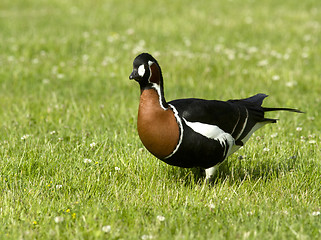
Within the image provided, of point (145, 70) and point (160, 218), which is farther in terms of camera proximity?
point (145, 70)

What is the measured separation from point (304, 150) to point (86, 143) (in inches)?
107

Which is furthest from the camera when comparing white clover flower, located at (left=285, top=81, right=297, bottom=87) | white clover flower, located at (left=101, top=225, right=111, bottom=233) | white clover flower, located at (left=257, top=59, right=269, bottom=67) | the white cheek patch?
white clover flower, located at (left=257, top=59, right=269, bottom=67)

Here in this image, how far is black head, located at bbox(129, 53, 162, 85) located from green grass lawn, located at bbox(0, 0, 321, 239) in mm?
1102

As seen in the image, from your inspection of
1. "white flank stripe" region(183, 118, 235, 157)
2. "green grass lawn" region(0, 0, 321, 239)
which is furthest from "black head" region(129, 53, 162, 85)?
"green grass lawn" region(0, 0, 321, 239)

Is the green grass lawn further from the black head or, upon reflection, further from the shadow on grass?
the black head

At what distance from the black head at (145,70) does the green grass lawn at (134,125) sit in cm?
110

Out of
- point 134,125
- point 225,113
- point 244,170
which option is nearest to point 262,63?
point 134,125

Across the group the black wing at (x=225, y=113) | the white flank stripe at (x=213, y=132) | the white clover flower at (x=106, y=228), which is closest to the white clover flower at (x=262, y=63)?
the black wing at (x=225, y=113)

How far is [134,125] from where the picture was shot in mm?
6754

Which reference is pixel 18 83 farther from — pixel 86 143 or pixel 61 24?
pixel 61 24

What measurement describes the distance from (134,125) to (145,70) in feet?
8.46

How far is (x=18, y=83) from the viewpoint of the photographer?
28.9 feet

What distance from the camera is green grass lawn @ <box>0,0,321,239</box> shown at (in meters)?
3.91

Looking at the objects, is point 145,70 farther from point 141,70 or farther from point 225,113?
point 225,113
